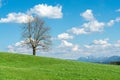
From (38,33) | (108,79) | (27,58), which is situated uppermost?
(38,33)

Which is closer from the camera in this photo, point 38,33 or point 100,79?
point 100,79

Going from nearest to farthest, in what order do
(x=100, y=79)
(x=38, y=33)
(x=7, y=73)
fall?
(x=7, y=73) < (x=100, y=79) < (x=38, y=33)

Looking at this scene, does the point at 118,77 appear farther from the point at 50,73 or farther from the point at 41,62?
the point at 41,62

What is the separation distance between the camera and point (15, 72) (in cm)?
4516

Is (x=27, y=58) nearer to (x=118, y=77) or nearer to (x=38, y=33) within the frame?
(x=118, y=77)

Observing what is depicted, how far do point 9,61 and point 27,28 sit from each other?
1850 inches

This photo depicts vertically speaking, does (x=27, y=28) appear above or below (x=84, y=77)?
above

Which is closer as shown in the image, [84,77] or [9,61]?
[84,77]

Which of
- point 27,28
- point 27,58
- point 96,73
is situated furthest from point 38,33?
point 96,73

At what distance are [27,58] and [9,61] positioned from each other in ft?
17.0

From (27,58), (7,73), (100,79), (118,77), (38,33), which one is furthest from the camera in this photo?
(38,33)

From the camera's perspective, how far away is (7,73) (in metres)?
43.4

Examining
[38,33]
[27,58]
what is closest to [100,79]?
[27,58]

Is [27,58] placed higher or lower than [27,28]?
lower
